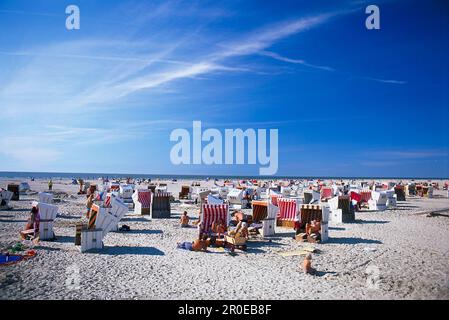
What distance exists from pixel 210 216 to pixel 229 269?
341cm

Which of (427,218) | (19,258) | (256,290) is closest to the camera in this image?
(256,290)

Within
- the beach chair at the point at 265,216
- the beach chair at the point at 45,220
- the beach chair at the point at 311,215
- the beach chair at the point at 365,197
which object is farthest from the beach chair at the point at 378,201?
the beach chair at the point at 45,220

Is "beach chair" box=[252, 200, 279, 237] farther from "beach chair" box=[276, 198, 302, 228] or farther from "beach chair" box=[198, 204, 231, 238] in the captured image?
"beach chair" box=[198, 204, 231, 238]

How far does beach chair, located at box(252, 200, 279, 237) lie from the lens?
40.1 ft

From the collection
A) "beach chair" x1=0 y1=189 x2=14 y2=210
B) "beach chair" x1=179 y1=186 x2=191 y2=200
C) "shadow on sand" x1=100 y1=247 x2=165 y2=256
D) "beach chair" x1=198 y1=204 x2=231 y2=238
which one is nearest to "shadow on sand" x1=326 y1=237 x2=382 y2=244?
"beach chair" x1=198 y1=204 x2=231 y2=238

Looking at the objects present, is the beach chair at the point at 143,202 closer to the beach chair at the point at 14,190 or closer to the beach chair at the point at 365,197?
the beach chair at the point at 14,190

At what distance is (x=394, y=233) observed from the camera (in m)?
12.6

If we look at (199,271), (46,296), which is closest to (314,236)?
(199,271)

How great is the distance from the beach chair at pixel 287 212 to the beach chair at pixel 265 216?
1.09m

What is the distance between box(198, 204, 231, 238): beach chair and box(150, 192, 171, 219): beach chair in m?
5.93

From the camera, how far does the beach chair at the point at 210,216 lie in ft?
36.0

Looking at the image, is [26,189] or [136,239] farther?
[26,189]
